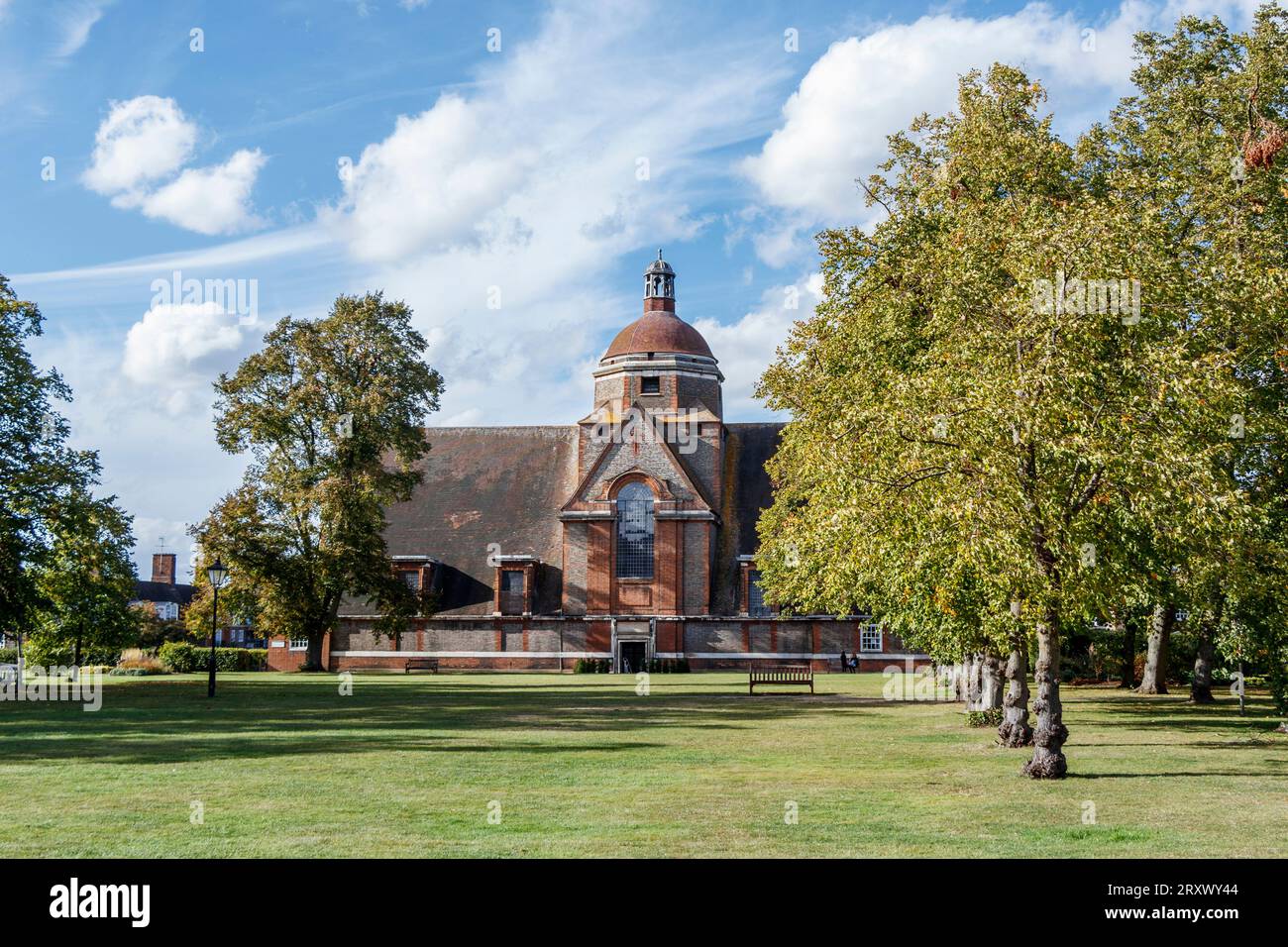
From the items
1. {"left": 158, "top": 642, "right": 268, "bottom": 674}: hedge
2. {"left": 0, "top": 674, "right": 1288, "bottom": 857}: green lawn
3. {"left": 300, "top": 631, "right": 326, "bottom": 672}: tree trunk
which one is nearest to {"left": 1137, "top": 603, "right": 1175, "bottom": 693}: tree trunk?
{"left": 0, "top": 674, "right": 1288, "bottom": 857}: green lawn

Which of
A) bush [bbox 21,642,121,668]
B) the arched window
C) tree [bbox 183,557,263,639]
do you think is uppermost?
the arched window

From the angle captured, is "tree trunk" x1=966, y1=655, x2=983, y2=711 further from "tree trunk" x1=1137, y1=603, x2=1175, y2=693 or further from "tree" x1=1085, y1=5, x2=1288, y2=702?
"tree trunk" x1=1137, y1=603, x2=1175, y2=693

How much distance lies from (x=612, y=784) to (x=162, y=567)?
108m

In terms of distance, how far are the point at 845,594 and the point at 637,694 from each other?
57.9 ft

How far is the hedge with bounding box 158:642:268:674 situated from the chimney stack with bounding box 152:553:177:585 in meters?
49.1

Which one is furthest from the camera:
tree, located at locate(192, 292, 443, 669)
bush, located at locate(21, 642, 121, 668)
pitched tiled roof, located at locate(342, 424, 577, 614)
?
Answer: pitched tiled roof, located at locate(342, 424, 577, 614)

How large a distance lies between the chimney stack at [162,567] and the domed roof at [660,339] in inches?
2318

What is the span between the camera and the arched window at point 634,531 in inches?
2736

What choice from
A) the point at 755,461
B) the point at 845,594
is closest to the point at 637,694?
the point at 845,594

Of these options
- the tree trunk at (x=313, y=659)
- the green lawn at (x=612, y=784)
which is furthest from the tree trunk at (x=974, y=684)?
the tree trunk at (x=313, y=659)

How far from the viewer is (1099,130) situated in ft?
102

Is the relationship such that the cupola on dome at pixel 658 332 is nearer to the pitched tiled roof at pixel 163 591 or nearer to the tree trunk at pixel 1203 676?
the tree trunk at pixel 1203 676

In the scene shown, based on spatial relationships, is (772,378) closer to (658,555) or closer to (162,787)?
(162,787)

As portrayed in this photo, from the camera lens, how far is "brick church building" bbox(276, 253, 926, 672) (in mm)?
67562
